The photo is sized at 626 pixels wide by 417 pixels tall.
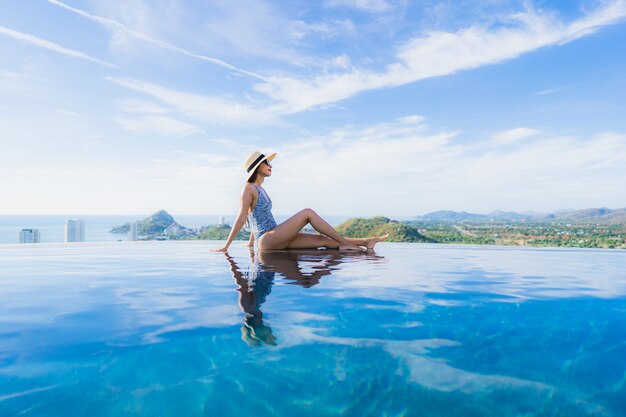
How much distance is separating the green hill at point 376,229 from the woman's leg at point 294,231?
15.1 m

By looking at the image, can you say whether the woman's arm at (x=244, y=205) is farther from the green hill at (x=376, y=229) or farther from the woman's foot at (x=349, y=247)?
the green hill at (x=376, y=229)

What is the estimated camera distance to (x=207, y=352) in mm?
2584

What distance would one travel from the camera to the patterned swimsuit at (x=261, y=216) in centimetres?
758

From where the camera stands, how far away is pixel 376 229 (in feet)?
82.5

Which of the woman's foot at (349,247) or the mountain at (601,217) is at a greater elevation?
the mountain at (601,217)

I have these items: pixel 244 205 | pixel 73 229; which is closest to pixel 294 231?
pixel 244 205

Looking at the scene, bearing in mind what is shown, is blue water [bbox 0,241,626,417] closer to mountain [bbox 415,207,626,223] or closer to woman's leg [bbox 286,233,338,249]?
woman's leg [bbox 286,233,338,249]

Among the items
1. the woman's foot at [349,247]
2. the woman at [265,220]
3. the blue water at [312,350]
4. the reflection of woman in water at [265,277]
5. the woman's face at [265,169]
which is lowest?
the blue water at [312,350]

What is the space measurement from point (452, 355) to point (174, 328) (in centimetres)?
193

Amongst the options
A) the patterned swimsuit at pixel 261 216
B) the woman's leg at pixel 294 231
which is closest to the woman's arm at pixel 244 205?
the patterned swimsuit at pixel 261 216

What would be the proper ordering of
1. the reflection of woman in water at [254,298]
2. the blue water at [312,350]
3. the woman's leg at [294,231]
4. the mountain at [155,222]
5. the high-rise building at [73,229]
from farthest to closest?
the mountain at [155,222], the high-rise building at [73,229], the woman's leg at [294,231], the reflection of woman in water at [254,298], the blue water at [312,350]

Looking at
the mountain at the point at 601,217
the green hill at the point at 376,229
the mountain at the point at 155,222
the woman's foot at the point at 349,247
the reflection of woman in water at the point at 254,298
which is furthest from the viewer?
the mountain at the point at 601,217

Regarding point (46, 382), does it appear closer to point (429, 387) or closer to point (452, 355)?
point (429, 387)

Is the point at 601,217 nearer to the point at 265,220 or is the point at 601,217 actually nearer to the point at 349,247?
the point at 349,247
